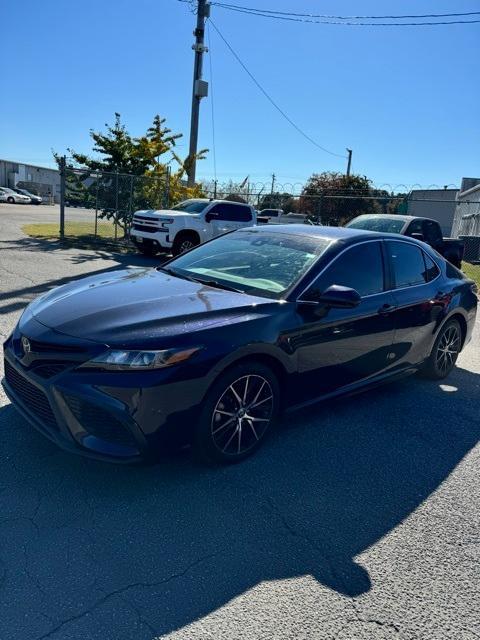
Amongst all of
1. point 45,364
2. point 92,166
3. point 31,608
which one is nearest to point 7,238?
point 92,166

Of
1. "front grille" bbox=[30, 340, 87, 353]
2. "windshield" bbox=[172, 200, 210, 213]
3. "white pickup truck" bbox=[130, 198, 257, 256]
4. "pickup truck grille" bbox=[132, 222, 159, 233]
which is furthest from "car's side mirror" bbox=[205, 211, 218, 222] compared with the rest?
"front grille" bbox=[30, 340, 87, 353]

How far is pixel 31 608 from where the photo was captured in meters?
2.04

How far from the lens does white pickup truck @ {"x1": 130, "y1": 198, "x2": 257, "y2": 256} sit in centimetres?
1280

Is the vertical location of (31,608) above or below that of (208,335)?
below

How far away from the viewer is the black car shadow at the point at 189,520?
2.14 metres

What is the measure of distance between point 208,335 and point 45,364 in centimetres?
97

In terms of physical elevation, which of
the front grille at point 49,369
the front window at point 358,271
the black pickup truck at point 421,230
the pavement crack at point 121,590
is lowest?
the pavement crack at point 121,590

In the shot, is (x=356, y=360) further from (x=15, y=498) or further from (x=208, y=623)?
(x=15, y=498)

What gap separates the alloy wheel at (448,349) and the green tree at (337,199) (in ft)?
64.9

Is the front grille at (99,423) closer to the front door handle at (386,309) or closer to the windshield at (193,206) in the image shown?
the front door handle at (386,309)

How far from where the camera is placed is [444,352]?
5.14m

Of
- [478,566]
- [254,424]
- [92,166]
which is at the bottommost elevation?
[478,566]

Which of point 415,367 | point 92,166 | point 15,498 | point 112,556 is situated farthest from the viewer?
point 92,166

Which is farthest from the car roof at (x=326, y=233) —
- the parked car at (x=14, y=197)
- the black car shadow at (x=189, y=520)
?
the parked car at (x=14, y=197)
